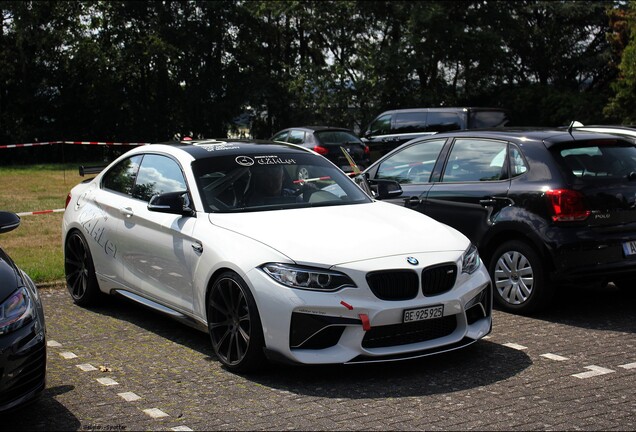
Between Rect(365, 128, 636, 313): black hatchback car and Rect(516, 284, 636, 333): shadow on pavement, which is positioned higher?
Rect(365, 128, 636, 313): black hatchback car

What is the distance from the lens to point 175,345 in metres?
7.21

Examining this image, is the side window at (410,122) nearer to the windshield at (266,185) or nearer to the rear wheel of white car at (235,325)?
the windshield at (266,185)

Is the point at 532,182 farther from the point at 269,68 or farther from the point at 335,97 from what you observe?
the point at 269,68

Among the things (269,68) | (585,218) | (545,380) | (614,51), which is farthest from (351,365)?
(269,68)

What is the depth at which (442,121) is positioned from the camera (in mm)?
22891

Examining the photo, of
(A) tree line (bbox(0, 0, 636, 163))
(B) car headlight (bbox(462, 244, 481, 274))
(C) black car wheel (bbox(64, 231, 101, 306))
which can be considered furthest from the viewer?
(A) tree line (bbox(0, 0, 636, 163))

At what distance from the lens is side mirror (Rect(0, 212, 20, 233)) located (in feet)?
19.4

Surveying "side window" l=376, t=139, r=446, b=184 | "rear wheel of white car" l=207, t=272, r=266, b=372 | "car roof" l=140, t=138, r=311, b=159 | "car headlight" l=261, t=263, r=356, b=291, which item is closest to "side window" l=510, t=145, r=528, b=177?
"side window" l=376, t=139, r=446, b=184

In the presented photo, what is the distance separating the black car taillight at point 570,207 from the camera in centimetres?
785

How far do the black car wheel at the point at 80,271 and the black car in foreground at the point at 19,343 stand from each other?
304cm

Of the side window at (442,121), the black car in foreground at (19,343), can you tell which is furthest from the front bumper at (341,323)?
the side window at (442,121)

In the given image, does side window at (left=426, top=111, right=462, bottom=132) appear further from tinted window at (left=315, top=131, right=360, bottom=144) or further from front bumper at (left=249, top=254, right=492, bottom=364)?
front bumper at (left=249, top=254, right=492, bottom=364)

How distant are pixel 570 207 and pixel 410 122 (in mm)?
16249

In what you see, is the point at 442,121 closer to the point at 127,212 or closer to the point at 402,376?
the point at 127,212
